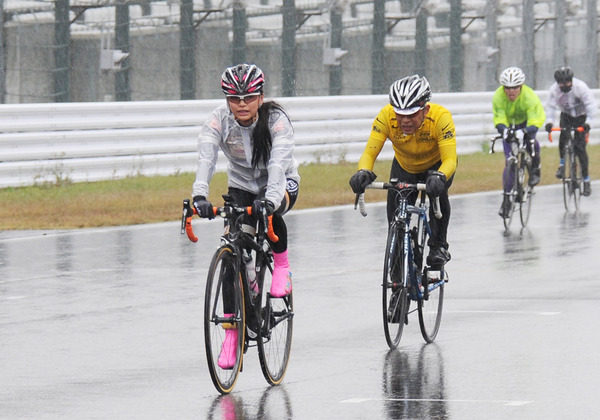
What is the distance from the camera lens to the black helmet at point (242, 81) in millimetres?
8117

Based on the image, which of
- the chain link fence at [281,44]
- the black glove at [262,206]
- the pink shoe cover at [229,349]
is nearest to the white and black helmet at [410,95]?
the black glove at [262,206]

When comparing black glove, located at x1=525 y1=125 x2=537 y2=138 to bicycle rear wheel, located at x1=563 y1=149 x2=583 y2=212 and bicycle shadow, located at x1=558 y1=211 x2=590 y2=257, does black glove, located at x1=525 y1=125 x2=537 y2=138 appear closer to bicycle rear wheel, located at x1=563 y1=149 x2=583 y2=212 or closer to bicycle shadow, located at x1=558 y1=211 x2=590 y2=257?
bicycle shadow, located at x1=558 y1=211 x2=590 y2=257

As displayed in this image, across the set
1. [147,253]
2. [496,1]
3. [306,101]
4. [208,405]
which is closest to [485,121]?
[496,1]

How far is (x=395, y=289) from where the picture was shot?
30.8 ft

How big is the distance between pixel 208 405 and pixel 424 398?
1140mm

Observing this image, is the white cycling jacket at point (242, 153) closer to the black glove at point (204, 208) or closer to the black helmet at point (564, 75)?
the black glove at point (204, 208)

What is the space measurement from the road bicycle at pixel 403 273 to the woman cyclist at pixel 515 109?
732cm

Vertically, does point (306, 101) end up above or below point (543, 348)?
above

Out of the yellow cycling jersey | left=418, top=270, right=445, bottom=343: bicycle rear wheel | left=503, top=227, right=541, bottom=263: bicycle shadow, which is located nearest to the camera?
left=418, top=270, right=445, bottom=343: bicycle rear wheel

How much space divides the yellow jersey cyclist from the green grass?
7.84 metres

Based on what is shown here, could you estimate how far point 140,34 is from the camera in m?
23.4

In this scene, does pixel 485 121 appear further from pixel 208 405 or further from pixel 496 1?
pixel 208 405

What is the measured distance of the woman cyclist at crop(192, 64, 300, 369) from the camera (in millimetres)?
8062

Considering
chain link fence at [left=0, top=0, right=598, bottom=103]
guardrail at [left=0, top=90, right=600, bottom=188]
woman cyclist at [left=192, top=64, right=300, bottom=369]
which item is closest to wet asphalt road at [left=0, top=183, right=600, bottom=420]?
woman cyclist at [left=192, top=64, right=300, bottom=369]
